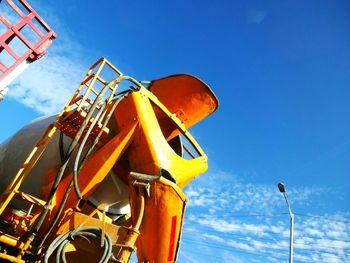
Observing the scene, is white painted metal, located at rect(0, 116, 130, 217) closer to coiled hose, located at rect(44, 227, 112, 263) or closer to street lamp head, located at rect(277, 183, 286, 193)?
coiled hose, located at rect(44, 227, 112, 263)

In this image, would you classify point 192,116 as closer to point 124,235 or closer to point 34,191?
point 124,235

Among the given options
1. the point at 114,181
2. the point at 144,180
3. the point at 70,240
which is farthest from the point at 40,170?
the point at 144,180

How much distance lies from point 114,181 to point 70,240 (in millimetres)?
1603

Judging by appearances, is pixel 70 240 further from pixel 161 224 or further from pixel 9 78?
pixel 9 78

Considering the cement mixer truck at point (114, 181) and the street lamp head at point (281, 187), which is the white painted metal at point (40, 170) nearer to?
the cement mixer truck at point (114, 181)

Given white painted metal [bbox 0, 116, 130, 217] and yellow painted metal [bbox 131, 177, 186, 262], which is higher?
white painted metal [bbox 0, 116, 130, 217]

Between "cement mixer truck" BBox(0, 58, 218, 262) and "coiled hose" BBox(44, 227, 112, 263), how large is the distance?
0.01m

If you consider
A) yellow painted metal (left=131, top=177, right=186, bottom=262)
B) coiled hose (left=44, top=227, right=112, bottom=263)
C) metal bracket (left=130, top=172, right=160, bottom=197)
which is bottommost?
coiled hose (left=44, top=227, right=112, bottom=263)

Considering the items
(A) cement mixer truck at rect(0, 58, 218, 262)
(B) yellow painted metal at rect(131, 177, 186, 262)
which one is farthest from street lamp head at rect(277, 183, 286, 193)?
(B) yellow painted metal at rect(131, 177, 186, 262)

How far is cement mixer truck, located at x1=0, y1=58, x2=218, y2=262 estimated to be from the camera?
4.62 m

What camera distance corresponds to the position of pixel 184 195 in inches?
197

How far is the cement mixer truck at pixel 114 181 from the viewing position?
182 inches

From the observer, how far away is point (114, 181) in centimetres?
600

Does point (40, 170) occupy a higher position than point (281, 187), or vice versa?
point (281, 187)
